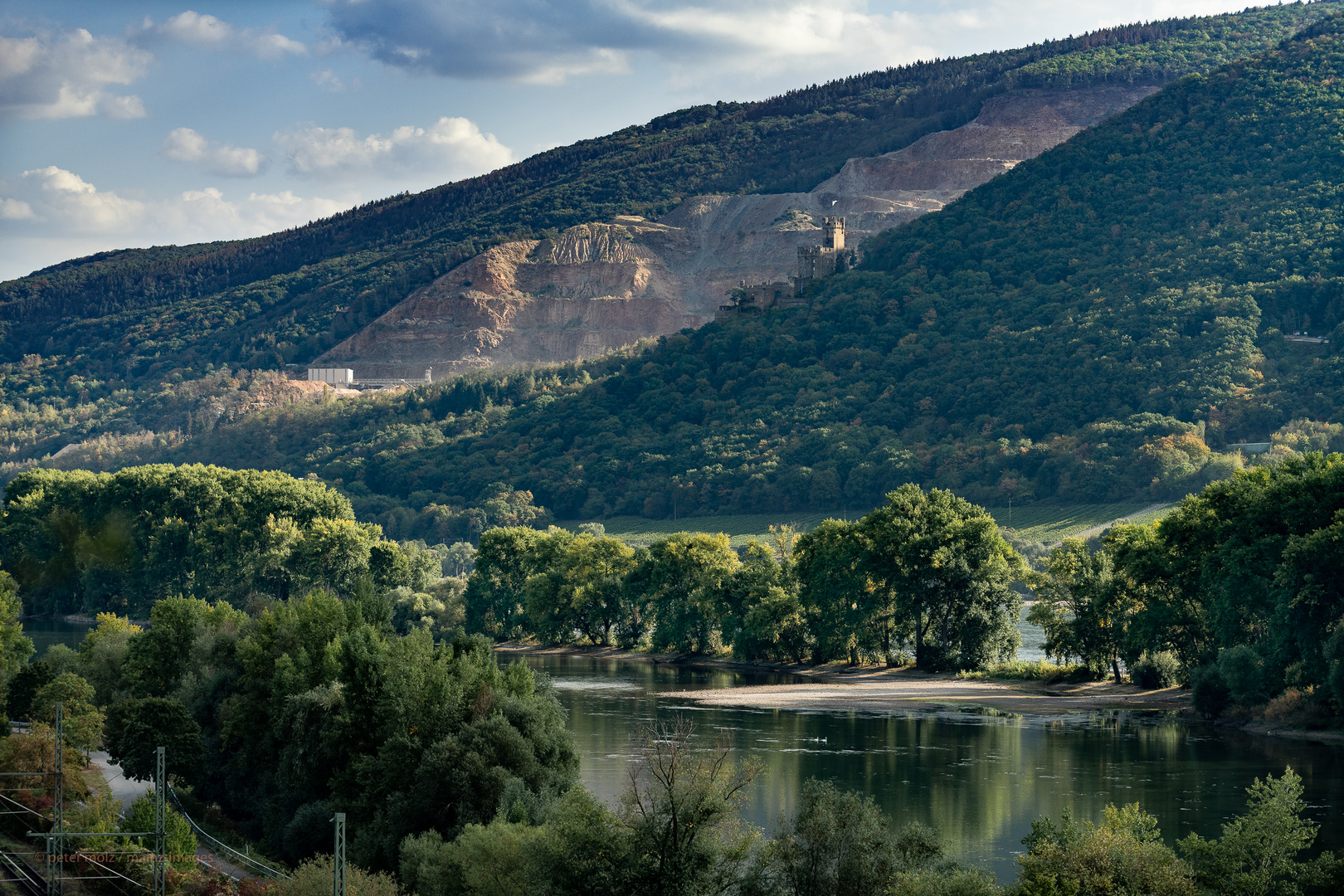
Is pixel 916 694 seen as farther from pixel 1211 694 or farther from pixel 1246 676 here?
pixel 1246 676

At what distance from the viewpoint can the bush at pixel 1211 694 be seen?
65688 millimetres

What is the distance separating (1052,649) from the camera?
79500 mm

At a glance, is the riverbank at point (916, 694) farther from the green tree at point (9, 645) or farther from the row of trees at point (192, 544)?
the row of trees at point (192, 544)

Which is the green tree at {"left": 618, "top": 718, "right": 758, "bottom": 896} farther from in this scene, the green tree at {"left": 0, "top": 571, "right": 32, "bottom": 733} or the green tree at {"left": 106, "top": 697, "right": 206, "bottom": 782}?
the green tree at {"left": 0, "top": 571, "right": 32, "bottom": 733}

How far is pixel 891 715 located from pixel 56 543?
8253 cm

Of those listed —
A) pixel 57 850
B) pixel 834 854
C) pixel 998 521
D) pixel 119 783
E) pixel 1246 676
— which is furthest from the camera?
pixel 998 521

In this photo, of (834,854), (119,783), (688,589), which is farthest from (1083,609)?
(119,783)

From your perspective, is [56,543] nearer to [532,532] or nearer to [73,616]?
[73,616]

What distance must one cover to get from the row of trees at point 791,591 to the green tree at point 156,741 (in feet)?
143

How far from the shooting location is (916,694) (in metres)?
79.1

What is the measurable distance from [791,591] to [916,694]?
1825 cm

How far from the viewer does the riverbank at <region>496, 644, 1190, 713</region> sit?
73.2 metres

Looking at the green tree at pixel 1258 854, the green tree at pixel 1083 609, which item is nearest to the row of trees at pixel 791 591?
the green tree at pixel 1083 609

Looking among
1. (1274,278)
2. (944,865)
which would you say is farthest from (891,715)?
(1274,278)
